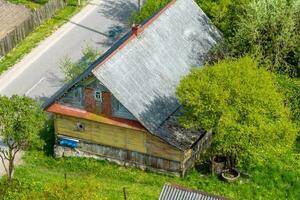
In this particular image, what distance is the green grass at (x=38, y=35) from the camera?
60812 mm

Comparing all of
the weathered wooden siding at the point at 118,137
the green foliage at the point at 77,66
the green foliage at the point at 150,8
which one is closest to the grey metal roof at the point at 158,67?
the weathered wooden siding at the point at 118,137

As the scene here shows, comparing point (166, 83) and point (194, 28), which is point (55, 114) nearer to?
point (166, 83)

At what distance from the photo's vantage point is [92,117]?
4503 centimetres

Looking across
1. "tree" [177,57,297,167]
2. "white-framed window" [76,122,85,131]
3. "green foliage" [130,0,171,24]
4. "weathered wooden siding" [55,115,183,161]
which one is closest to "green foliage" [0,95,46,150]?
"white-framed window" [76,122,85,131]

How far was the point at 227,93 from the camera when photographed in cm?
4166

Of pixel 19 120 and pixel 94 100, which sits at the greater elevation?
pixel 94 100

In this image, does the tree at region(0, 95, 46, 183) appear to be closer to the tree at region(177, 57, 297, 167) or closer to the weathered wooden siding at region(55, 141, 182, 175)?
the weathered wooden siding at region(55, 141, 182, 175)

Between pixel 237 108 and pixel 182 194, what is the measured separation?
25.8 feet

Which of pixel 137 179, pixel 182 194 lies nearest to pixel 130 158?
pixel 137 179

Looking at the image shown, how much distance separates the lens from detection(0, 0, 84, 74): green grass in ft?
200

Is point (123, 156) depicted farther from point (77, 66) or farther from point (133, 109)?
point (77, 66)

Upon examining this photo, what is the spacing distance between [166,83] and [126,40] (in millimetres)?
4087

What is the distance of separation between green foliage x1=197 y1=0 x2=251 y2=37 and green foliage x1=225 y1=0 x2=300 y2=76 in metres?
0.72

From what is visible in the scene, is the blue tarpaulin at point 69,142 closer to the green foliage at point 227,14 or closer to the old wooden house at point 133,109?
the old wooden house at point 133,109
